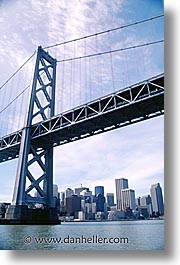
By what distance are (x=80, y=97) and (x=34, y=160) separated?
1.78 m

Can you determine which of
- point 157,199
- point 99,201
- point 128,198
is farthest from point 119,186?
point 157,199

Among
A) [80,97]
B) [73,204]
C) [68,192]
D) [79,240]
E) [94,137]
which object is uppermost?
[80,97]

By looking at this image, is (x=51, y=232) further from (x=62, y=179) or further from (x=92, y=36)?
(x=92, y=36)

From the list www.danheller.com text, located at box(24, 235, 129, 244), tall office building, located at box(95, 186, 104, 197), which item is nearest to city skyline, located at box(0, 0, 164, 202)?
tall office building, located at box(95, 186, 104, 197)

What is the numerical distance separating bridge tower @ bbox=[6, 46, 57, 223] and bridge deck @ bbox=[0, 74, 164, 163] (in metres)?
0.15

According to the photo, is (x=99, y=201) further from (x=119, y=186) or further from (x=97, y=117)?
(x=97, y=117)

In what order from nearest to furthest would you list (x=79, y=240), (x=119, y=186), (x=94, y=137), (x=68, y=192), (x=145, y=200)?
(x=79, y=240) → (x=145, y=200) → (x=119, y=186) → (x=68, y=192) → (x=94, y=137)

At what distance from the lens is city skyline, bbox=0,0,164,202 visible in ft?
9.80

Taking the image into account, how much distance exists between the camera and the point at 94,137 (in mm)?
3611

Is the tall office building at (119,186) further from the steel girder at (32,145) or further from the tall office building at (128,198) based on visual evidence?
the steel girder at (32,145)

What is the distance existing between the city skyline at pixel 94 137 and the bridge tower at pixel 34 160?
360 mm

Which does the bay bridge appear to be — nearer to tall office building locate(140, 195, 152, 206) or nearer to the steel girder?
the steel girder

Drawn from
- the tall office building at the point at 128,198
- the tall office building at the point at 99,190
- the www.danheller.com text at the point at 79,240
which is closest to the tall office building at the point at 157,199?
the tall office building at the point at 128,198

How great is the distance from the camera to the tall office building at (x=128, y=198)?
Answer: 9.44ft
